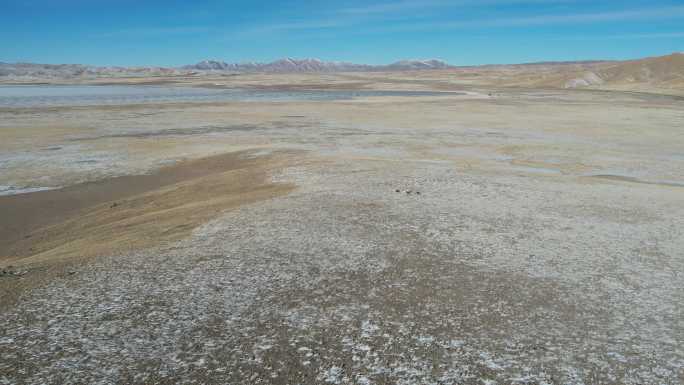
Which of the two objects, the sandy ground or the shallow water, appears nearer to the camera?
the sandy ground

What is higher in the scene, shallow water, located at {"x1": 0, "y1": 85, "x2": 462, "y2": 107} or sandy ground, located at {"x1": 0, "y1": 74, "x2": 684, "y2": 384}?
shallow water, located at {"x1": 0, "y1": 85, "x2": 462, "y2": 107}

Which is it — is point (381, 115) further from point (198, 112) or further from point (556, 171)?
point (556, 171)

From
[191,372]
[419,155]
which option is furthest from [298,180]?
[191,372]

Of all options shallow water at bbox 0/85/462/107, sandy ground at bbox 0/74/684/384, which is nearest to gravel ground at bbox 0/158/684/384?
sandy ground at bbox 0/74/684/384

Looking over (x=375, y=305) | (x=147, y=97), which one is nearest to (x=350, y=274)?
(x=375, y=305)

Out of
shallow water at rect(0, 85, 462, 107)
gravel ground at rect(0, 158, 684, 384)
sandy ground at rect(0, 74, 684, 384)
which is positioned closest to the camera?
gravel ground at rect(0, 158, 684, 384)

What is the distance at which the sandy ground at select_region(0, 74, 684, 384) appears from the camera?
7230 mm

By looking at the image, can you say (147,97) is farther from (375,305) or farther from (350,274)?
(375,305)

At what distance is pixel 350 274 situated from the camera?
1030cm

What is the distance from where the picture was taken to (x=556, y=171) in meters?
22.3

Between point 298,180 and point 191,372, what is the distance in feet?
42.0

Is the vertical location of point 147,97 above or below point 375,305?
above

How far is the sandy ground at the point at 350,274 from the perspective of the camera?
723 cm

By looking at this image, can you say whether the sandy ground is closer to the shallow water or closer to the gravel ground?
the gravel ground
